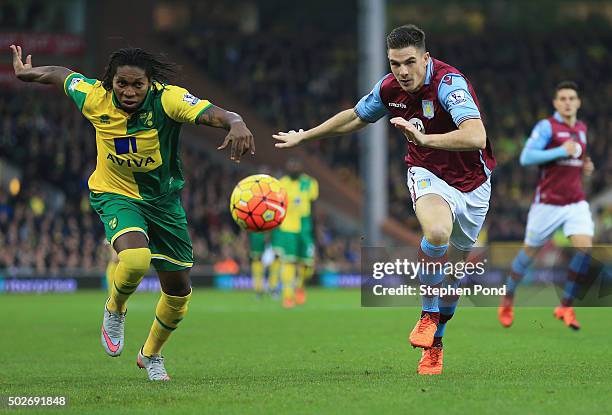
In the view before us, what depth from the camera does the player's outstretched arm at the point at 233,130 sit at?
24.1 feet

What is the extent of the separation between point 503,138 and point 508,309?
20.1 m

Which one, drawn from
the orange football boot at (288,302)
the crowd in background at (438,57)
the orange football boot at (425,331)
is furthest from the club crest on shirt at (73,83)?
the crowd in background at (438,57)

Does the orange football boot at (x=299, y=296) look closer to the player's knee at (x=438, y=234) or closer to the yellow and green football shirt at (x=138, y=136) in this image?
the yellow and green football shirt at (x=138, y=136)

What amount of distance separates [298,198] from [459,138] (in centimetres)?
1134

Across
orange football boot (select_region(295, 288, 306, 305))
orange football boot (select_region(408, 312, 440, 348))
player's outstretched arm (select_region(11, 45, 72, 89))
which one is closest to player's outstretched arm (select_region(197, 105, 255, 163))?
player's outstretched arm (select_region(11, 45, 72, 89))

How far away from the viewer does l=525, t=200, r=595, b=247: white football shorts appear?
12875 millimetres

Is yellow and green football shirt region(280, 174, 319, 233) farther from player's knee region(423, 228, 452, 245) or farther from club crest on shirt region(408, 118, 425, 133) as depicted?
player's knee region(423, 228, 452, 245)

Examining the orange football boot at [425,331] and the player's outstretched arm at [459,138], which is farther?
the orange football boot at [425,331]

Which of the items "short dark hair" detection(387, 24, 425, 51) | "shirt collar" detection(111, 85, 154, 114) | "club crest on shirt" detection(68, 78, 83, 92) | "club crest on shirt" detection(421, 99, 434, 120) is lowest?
"club crest on shirt" detection(421, 99, 434, 120)

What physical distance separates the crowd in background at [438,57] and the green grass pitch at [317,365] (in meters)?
15.7

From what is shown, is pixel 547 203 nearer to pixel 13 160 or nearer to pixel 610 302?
pixel 610 302

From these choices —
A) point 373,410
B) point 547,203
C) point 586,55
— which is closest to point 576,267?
point 547,203

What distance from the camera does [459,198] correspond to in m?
8.45

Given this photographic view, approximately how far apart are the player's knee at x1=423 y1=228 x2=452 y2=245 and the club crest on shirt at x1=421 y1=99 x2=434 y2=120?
2.76ft
